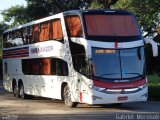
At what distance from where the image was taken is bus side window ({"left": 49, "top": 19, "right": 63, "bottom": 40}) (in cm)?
1975

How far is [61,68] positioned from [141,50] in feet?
11.9

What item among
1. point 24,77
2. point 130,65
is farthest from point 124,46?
point 24,77

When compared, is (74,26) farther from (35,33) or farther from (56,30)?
(35,33)

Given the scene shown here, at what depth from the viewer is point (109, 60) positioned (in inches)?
695

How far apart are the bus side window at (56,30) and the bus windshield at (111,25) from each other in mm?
2005

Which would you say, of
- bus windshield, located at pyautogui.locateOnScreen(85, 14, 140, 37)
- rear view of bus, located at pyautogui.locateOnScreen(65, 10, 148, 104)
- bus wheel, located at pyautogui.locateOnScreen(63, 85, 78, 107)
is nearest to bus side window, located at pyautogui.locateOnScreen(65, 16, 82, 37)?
rear view of bus, located at pyautogui.locateOnScreen(65, 10, 148, 104)

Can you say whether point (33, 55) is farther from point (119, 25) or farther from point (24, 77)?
point (119, 25)

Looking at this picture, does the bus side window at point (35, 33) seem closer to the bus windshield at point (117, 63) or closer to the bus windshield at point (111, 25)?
the bus windshield at point (111, 25)

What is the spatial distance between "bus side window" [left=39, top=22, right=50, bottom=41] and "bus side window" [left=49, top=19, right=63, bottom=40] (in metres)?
0.60

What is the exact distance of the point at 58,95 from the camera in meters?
20.2

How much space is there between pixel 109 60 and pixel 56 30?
362 centimetres

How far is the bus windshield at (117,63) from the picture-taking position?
1750 cm

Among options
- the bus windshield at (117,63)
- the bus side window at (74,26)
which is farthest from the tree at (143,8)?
the bus windshield at (117,63)

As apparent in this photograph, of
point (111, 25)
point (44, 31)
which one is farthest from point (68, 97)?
point (44, 31)
